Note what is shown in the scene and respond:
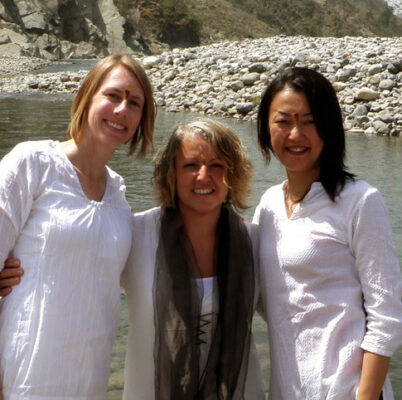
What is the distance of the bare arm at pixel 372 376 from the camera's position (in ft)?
6.61

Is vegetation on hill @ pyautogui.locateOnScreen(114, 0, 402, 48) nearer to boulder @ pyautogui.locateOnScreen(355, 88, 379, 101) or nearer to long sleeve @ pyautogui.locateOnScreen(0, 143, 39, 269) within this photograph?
boulder @ pyautogui.locateOnScreen(355, 88, 379, 101)

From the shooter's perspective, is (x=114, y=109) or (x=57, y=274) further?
(x=114, y=109)

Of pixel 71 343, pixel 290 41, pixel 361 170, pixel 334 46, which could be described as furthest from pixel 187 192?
pixel 290 41

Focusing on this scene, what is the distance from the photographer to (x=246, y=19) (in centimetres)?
7131

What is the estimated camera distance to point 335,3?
9169 cm

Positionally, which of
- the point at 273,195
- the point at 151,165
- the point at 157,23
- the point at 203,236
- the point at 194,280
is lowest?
the point at 151,165

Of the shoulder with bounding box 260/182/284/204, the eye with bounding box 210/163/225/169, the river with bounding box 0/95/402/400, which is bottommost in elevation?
the river with bounding box 0/95/402/400

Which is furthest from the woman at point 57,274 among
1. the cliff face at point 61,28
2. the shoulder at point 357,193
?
the cliff face at point 61,28

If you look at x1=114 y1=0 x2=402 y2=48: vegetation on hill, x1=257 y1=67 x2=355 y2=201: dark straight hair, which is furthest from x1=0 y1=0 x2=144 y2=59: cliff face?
x1=257 y1=67 x2=355 y2=201: dark straight hair

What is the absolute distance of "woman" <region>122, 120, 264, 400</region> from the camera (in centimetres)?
222

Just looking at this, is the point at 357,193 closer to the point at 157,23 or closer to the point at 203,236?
the point at 203,236

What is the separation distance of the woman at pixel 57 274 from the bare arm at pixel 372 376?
84cm

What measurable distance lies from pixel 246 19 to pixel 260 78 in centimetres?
5622

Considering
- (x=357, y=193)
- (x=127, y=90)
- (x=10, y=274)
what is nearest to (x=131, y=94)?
(x=127, y=90)
